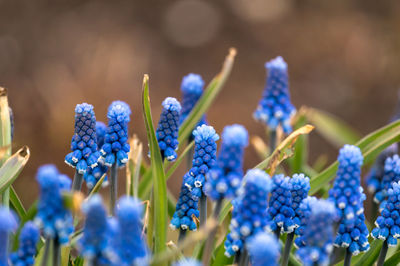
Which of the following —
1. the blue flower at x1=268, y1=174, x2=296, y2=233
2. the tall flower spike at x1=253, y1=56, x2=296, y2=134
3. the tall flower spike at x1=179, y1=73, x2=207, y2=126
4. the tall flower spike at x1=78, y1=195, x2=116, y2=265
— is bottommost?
the tall flower spike at x1=78, y1=195, x2=116, y2=265

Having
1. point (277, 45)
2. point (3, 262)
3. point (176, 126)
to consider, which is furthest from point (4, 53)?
point (3, 262)

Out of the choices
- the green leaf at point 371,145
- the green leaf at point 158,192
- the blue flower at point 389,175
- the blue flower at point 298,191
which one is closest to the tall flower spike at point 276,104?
the green leaf at point 371,145

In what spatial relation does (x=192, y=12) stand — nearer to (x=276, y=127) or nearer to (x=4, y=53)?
(x=4, y=53)

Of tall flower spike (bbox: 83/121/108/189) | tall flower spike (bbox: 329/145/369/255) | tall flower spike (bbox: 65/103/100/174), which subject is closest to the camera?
tall flower spike (bbox: 329/145/369/255)

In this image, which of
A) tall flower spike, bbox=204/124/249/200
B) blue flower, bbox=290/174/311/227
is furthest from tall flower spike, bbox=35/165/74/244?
blue flower, bbox=290/174/311/227

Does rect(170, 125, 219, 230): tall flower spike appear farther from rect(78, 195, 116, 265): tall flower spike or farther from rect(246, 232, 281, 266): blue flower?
rect(246, 232, 281, 266): blue flower

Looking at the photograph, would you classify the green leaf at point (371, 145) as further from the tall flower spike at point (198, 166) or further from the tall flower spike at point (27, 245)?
the tall flower spike at point (27, 245)

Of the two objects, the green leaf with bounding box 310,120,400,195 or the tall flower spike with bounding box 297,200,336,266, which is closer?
the tall flower spike with bounding box 297,200,336,266
